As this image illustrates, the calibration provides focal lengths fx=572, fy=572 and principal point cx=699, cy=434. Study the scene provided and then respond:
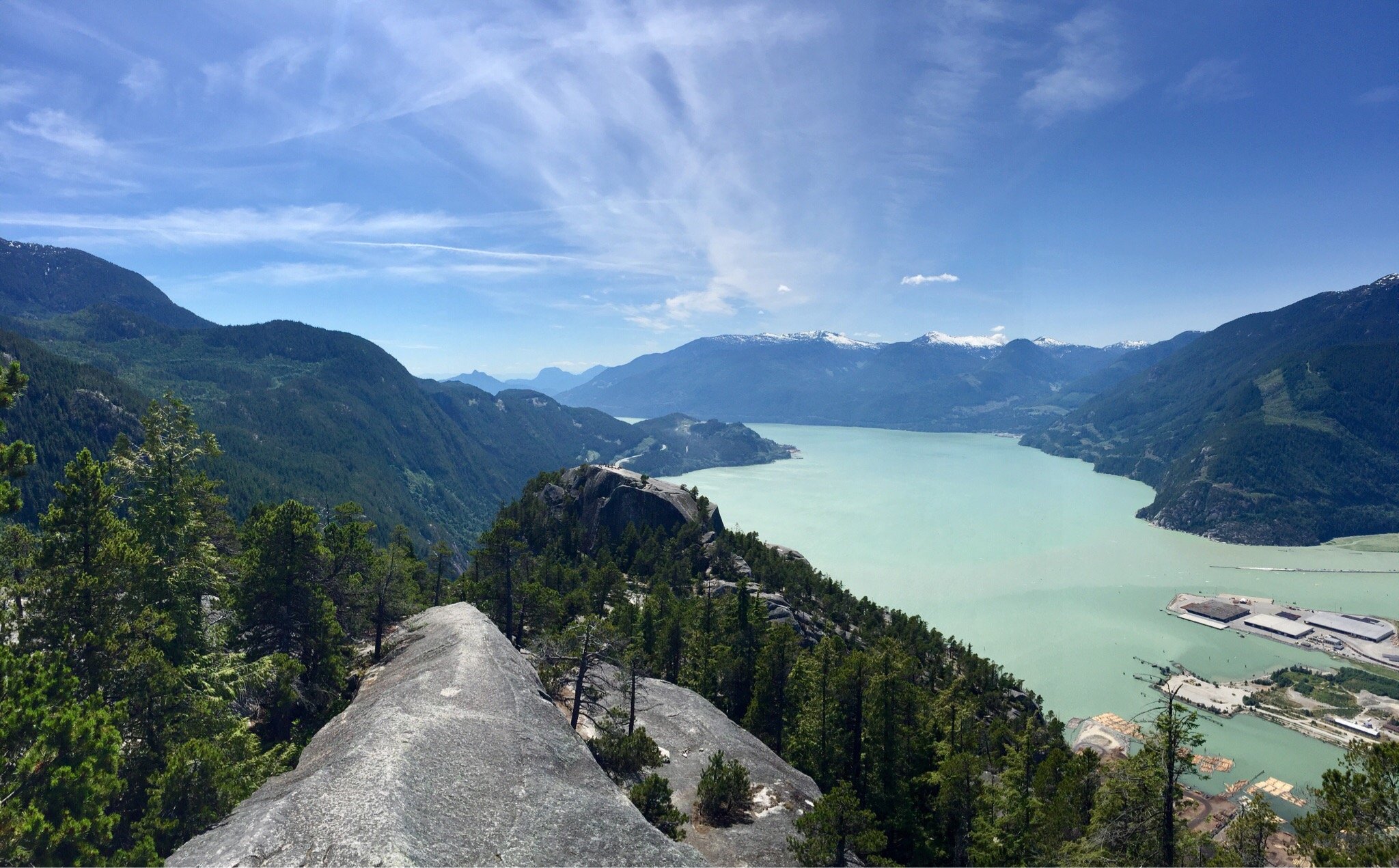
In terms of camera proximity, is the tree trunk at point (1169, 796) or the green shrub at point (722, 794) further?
the green shrub at point (722, 794)

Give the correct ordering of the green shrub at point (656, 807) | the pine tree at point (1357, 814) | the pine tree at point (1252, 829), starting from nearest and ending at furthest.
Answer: the pine tree at point (1357, 814) < the green shrub at point (656, 807) < the pine tree at point (1252, 829)

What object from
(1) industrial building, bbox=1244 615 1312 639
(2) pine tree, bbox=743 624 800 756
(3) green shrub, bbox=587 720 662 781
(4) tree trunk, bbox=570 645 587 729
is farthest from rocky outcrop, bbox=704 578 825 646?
(1) industrial building, bbox=1244 615 1312 639

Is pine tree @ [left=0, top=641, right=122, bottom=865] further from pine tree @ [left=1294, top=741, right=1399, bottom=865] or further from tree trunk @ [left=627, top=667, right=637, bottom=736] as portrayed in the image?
pine tree @ [left=1294, top=741, right=1399, bottom=865]

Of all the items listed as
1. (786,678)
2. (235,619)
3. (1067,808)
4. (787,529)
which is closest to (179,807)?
(235,619)

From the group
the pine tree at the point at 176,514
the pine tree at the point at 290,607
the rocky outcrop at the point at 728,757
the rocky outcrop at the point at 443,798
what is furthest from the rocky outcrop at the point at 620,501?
Result: the rocky outcrop at the point at 443,798

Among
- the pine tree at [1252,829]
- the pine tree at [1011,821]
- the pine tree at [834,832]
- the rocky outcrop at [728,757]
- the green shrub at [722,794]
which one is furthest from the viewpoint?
the pine tree at [1011,821]

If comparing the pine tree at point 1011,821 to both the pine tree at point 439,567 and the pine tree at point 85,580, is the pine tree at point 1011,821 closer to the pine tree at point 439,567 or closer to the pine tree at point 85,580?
the pine tree at point 85,580

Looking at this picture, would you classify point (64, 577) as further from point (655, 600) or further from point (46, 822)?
point (655, 600)
